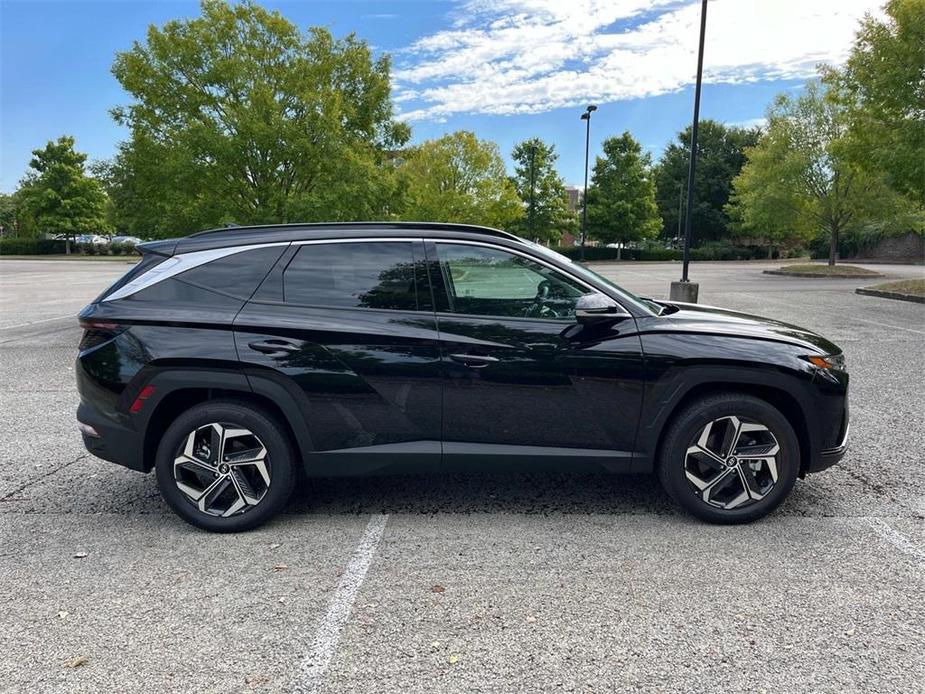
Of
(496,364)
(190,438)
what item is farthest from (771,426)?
(190,438)

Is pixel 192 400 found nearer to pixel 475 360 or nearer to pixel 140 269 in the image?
pixel 140 269

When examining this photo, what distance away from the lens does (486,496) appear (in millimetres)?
4109

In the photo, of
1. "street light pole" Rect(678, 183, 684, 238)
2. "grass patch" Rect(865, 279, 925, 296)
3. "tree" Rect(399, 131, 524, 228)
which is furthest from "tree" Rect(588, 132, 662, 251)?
"grass patch" Rect(865, 279, 925, 296)

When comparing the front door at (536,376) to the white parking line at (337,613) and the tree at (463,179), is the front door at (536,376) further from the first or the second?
the tree at (463,179)

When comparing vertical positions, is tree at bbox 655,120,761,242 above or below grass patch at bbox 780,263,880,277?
above

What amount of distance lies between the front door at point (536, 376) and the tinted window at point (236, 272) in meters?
1.01

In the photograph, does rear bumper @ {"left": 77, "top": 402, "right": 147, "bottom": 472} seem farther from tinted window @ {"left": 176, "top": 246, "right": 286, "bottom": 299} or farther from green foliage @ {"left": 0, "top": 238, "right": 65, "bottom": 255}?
green foliage @ {"left": 0, "top": 238, "right": 65, "bottom": 255}

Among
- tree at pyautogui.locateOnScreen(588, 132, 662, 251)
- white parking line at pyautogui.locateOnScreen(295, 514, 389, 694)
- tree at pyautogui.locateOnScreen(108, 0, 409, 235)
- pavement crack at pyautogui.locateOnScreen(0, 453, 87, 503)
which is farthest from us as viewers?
tree at pyautogui.locateOnScreen(588, 132, 662, 251)

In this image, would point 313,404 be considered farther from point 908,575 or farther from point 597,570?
point 908,575

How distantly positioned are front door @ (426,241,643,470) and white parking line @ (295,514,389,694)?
0.65 metres

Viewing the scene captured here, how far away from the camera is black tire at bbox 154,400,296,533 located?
3.47 m

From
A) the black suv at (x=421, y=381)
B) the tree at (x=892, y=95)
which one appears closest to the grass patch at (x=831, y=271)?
the tree at (x=892, y=95)

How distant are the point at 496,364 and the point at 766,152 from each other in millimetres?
33368

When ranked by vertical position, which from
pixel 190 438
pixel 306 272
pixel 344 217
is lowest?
pixel 190 438
